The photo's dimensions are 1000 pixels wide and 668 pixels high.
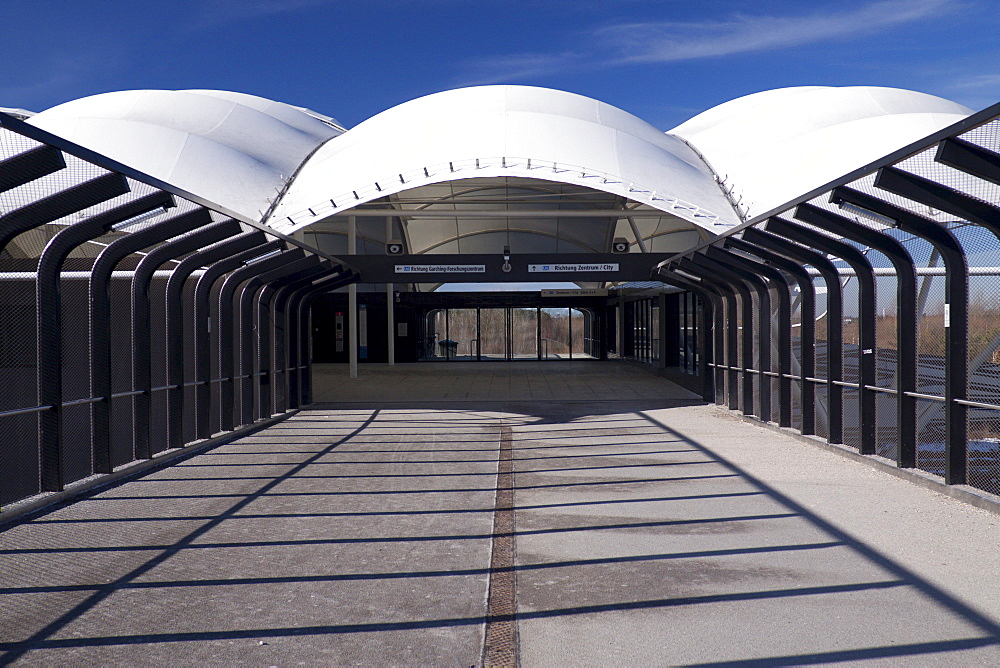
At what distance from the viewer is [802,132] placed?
22438 millimetres

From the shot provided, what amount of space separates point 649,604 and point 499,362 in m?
28.6

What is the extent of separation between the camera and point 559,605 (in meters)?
4.11

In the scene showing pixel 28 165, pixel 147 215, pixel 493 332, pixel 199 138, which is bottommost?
pixel 493 332

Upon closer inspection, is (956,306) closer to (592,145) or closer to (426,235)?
(592,145)

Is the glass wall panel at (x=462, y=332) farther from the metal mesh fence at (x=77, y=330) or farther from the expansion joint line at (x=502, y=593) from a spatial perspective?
the expansion joint line at (x=502, y=593)

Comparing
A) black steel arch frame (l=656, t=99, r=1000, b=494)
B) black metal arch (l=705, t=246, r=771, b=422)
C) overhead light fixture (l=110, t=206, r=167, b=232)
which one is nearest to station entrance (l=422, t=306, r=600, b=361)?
black metal arch (l=705, t=246, r=771, b=422)

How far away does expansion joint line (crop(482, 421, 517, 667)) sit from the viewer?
11.6 feet

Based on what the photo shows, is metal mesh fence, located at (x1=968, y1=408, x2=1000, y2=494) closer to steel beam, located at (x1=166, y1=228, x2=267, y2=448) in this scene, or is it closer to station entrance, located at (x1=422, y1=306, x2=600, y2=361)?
steel beam, located at (x1=166, y1=228, x2=267, y2=448)

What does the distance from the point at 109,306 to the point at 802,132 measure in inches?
745

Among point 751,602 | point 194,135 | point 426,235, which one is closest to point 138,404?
point 751,602

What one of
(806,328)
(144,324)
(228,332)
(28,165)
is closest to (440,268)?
Answer: (228,332)

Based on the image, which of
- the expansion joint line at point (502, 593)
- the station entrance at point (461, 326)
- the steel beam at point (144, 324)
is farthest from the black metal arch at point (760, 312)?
the station entrance at point (461, 326)

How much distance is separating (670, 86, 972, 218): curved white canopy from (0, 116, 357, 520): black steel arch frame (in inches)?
390

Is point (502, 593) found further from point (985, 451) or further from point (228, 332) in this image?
point (228, 332)
